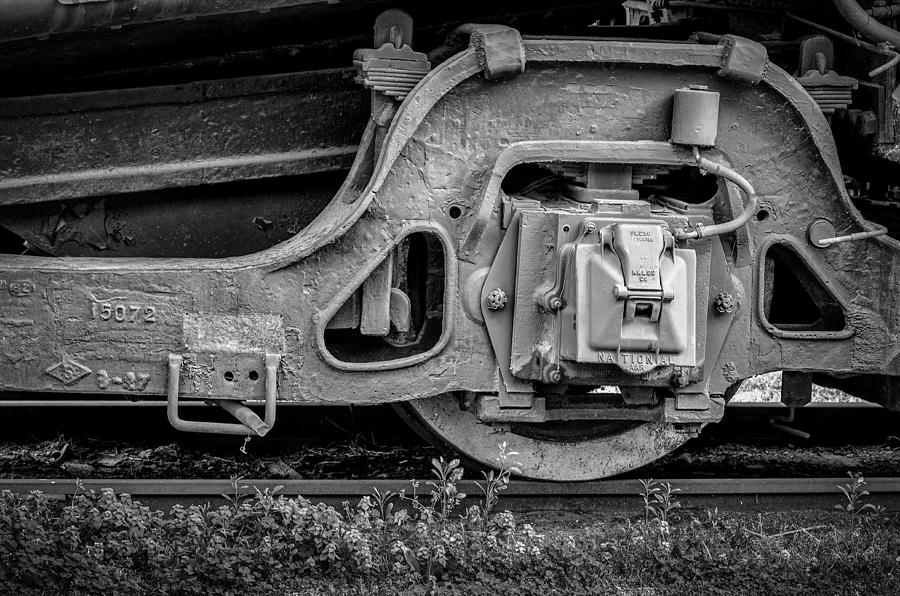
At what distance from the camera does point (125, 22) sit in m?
3.47

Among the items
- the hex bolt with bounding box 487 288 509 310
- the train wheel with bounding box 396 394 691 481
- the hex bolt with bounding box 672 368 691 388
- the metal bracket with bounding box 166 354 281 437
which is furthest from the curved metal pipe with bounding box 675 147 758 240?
the metal bracket with bounding box 166 354 281 437

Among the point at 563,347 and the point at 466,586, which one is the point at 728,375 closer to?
the point at 563,347

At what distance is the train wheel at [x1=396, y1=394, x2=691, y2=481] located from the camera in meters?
4.09

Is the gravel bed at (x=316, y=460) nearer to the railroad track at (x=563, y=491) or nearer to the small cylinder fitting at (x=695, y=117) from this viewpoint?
the railroad track at (x=563, y=491)

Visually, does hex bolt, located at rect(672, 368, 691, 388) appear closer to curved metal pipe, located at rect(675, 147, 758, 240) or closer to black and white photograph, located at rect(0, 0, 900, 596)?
black and white photograph, located at rect(0, 0, 900, 596)

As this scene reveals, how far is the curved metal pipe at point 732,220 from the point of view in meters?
3.74

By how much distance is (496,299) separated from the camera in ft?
12.5

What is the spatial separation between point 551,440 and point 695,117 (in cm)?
125

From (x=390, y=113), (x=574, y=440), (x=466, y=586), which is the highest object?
(x=390, y=113)

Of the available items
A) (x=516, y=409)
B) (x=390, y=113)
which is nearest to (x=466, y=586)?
(x=516, y=409)

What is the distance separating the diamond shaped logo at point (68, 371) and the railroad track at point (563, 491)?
0.48 m

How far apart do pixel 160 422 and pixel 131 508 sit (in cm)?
134

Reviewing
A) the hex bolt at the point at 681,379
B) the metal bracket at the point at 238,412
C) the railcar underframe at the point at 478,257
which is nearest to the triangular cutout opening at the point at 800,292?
the railcar underframe at the point at 478,257

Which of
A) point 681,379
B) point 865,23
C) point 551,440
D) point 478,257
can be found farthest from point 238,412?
point 865,23
